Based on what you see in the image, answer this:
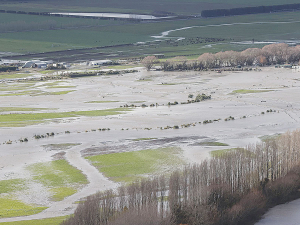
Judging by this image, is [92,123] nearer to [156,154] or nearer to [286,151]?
[156,154]

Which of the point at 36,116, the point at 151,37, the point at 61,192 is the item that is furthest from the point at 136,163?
the point at 151,37

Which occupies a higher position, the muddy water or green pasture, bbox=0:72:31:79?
green pasture, bbox=0:72:31:79

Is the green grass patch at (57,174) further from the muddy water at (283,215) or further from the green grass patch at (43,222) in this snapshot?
the muddy water at (283,215)

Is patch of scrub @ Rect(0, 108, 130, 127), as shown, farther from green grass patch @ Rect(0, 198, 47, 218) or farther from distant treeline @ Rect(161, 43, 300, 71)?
distant treeline @ Rect(161, 43, 300, 71)

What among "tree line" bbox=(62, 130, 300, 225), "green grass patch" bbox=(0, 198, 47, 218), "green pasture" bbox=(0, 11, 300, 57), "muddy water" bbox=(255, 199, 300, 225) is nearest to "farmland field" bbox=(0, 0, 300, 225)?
"green grass patch" bbox=(0, 198, 47, 218)

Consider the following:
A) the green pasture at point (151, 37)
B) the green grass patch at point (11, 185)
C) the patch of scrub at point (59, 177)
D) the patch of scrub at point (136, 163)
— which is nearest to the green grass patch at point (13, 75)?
the green pasture at point (151, 37)
